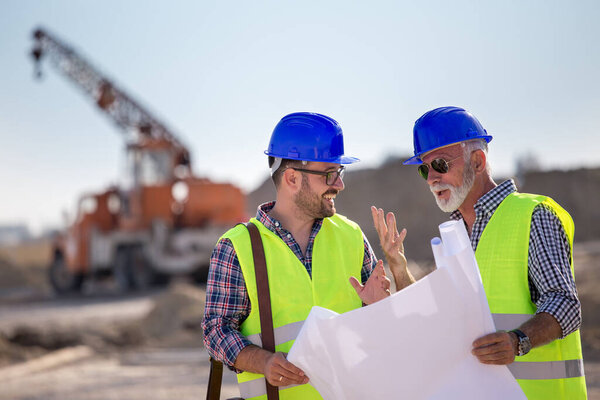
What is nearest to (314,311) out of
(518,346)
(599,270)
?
(518,346)

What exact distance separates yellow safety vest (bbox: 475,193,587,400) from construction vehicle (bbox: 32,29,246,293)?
15370 millimetres

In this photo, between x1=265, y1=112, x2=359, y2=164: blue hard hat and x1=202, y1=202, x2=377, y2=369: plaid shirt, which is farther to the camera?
x1=265, y1=112, x2=359, y2=164: blue hard hat

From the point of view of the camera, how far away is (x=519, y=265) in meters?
2.26

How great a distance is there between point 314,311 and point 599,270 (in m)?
14.0

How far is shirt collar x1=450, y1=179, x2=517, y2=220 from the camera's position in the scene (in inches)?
97.5

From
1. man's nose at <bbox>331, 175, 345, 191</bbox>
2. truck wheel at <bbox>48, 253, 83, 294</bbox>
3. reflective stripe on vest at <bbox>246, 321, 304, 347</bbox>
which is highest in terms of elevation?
man's nose at <bbox>331, 175, 345, 191</bbox>

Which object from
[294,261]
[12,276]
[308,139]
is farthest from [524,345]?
[12,276]

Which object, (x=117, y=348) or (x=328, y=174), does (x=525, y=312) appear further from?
(x=117, y=348)

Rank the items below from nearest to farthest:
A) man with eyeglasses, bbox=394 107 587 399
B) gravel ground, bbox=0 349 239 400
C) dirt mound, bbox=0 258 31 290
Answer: man with eyeglasses, bbox=394 107 587 399 < gravel ground, bbox=0 349 239 400 < dirt mound, bbox=0 258 31 290

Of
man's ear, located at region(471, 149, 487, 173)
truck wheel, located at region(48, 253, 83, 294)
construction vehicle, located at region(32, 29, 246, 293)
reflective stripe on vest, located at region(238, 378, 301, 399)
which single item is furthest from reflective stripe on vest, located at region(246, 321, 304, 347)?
truck wheel, located at region(48, 253, 83, 294)

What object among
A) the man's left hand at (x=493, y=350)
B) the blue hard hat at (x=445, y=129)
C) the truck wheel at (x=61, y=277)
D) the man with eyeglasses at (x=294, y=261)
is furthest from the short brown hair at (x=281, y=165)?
the truck wheel at (x=61, y=277)

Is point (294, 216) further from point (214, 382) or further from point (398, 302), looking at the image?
point (398, 302)

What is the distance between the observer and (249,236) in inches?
96.9

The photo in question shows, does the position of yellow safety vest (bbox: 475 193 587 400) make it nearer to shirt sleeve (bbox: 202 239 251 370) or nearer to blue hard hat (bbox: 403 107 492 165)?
blue hard hat (bbox: 403 107 492 165)
